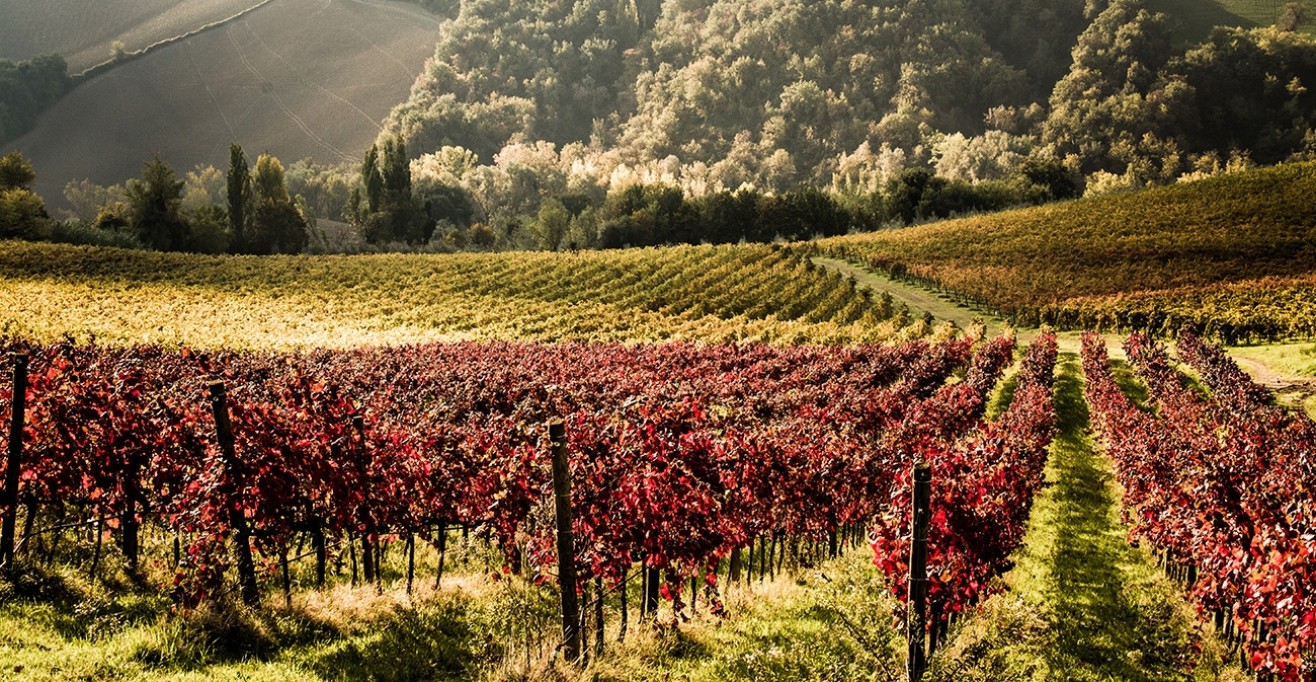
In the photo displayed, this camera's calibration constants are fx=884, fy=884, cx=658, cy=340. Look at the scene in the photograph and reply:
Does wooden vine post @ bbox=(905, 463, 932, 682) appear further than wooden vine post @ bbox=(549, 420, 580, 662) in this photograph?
No

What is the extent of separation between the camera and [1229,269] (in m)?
76.8

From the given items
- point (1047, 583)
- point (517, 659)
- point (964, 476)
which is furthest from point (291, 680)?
point (1047, 583)

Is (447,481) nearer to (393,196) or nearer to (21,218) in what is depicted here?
(21,218)

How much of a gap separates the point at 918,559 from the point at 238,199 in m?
99.3

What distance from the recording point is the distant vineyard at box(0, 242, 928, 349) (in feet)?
162

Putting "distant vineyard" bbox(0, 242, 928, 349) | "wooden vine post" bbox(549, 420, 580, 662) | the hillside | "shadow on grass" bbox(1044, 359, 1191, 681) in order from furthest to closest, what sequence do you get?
the hillside → "distant vineyard" bbox(0, 242, 928, 349) → "shadow on grass" bbox(1044, 359, 1191, 681) → "wooden vine post" bbox(549, 420, 580, 662)

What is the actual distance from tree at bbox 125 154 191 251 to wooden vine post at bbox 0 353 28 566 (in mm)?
81869

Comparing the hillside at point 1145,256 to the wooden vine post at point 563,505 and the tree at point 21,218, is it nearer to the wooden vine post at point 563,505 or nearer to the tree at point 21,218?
the wooden vine post at point 563,505

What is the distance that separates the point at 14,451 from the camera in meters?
9.63

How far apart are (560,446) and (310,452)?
4026 millimetres

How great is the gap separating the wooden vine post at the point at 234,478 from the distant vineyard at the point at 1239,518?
10.3m

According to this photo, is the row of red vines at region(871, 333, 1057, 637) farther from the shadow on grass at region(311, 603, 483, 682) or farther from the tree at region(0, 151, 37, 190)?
the tree at region(0, 151, 37, 190)

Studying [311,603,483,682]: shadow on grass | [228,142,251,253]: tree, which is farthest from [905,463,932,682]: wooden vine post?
[228,142,251,253]: tree

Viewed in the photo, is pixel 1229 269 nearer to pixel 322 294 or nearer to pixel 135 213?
pixel 322 294
